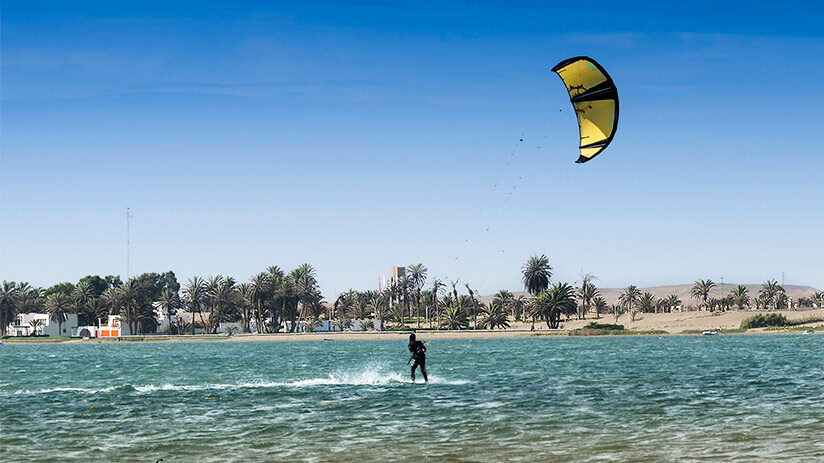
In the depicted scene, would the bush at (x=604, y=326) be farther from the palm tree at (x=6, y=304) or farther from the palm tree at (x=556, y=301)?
the palm tree at (x=6, y=304)

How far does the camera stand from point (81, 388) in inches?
1633

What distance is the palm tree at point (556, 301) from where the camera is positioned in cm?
16312

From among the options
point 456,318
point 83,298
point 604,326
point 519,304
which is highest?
point 83,298

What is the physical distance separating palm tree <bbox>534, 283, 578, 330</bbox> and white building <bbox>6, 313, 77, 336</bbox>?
103612 millimetres

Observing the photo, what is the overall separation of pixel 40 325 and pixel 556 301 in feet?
372

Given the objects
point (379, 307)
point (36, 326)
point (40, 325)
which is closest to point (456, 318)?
point (379, 307)

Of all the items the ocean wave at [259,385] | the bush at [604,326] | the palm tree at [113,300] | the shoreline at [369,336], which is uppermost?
the palm tree at [113,300]

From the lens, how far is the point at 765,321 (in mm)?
157125

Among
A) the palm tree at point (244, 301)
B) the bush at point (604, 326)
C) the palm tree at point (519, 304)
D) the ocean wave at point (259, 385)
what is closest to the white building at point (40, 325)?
the palm tree at point (244, 301)

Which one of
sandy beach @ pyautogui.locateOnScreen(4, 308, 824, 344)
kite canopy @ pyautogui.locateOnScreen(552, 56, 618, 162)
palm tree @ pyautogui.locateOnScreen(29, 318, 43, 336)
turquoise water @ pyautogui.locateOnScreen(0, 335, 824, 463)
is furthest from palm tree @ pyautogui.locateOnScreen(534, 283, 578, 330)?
kite canopy @ pyautogui.locateOnScreen(552, 56, 618, 162)

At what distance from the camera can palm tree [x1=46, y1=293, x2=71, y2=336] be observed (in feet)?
600

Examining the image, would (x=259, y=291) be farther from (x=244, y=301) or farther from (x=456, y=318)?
(x=456, y=318)

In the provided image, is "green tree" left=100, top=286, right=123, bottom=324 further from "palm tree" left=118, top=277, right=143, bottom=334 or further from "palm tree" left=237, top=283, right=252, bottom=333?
"palm tree" left=237, top=283, right=252, bottom=333

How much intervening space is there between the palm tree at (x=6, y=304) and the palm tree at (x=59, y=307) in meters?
10.2
